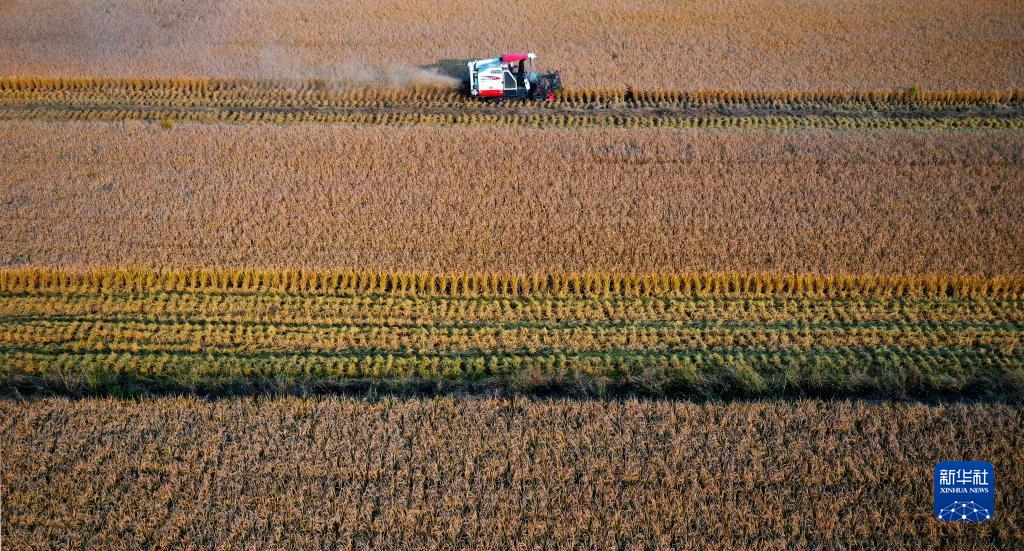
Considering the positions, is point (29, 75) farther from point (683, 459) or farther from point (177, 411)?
point (683, 459)

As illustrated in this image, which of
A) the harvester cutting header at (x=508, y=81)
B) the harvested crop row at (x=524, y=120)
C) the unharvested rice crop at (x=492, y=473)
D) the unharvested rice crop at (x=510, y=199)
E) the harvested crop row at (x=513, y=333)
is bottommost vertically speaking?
the unharvested rice crop at (x=492, y=473)

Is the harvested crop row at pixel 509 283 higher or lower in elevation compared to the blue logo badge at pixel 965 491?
higher

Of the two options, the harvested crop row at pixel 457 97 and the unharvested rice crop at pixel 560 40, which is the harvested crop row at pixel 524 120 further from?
the unharvested rice crop at pixel 560 40

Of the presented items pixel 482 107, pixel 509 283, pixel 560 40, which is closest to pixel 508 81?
pixel 482 107

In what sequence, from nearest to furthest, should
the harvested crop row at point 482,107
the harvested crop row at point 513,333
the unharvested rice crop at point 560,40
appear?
the harvested crop row at point 513,333
the harvested crop row at point 482,107
the unharvested rice crop at point 560,40

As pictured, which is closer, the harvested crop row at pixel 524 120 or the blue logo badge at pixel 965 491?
the blue logo badge at pixel 965 491

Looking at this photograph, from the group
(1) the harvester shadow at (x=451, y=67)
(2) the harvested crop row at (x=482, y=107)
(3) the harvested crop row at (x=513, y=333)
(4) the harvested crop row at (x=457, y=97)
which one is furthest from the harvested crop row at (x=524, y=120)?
(3) the harvested crop row at (x=513, y=333)

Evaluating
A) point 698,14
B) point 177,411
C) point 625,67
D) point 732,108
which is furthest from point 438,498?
point 698,14

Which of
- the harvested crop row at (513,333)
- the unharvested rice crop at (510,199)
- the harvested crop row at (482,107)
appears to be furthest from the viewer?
the harvested crop row at (482,107)
